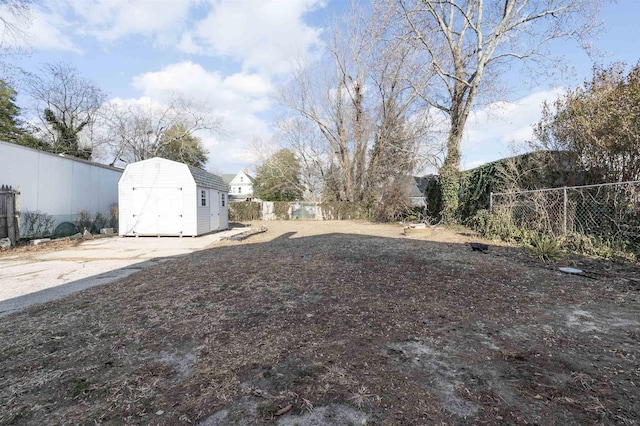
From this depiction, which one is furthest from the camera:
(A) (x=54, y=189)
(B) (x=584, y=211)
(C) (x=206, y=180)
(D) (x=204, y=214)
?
(C) (x=206, y=180)

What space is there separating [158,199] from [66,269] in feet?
21.0

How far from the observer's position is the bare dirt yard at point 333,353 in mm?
1725

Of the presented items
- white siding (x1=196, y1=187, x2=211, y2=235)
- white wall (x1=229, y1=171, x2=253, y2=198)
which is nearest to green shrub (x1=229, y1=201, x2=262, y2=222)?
white siding (x1=196, y1=187, x2=211, y2=235)

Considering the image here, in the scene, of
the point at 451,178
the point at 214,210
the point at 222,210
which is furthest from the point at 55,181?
the point at 451,178

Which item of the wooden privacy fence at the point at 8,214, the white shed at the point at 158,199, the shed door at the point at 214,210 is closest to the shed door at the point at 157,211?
the white shed at the point at 158,199

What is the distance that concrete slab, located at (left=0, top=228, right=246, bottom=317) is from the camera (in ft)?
14.4

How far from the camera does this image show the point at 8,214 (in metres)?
9.28

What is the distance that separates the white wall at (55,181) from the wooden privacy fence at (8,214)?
1.14ft

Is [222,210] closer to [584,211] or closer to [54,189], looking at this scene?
[54,189]

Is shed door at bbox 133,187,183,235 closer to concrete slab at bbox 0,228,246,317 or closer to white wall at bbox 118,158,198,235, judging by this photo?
white wall at bbox 118,158,198,235

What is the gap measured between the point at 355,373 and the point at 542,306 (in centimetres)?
272

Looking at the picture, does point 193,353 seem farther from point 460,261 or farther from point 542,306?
point 460,261

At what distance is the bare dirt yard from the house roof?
27.9 ft

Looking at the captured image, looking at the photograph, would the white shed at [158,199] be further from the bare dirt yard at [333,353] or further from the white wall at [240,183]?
the white wall at [240,183]
